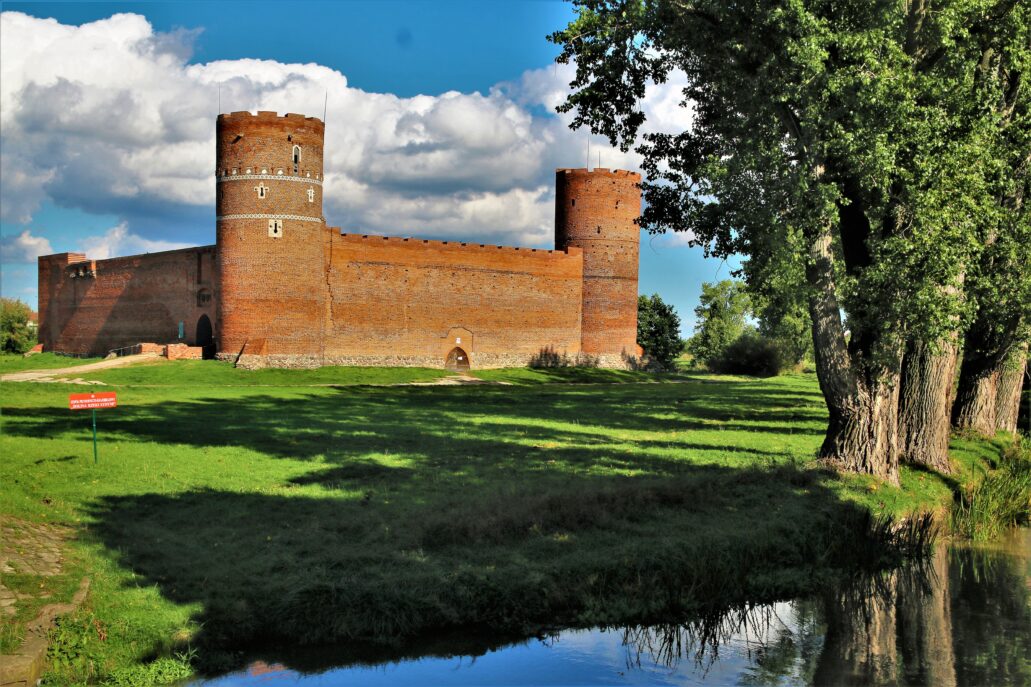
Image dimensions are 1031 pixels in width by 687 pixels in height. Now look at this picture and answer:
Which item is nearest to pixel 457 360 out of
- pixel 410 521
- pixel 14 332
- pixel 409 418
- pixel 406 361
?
pixel 406 361

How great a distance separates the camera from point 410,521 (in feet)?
32.1

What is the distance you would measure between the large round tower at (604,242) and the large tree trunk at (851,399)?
3587cm

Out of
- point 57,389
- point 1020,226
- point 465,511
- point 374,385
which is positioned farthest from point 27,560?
point 374,385

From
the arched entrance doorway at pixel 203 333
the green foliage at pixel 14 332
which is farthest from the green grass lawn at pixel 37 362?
the green foliage at pixel 14 332

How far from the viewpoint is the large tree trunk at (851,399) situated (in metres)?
12.9

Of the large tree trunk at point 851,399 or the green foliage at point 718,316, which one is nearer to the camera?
the large tree trunk at point 851,399

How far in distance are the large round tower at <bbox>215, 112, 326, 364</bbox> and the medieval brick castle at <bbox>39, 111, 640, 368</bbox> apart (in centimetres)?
6

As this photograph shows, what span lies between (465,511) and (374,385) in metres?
25.1

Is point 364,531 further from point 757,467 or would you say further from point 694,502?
point 757,467

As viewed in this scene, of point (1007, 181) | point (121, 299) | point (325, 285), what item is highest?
point (1007, 181)

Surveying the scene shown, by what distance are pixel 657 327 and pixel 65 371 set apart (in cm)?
3569

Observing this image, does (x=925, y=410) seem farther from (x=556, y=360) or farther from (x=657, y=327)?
(x=657, y=327)

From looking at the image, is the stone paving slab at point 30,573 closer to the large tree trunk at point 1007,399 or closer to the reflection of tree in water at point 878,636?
the reflection of tree in water at point 878,636

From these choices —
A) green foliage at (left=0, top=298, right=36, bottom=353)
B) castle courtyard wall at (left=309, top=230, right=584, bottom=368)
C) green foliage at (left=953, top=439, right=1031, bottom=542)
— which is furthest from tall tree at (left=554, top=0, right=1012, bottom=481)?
green foliage at (left=0, top=298, right=36, bottom=353)
